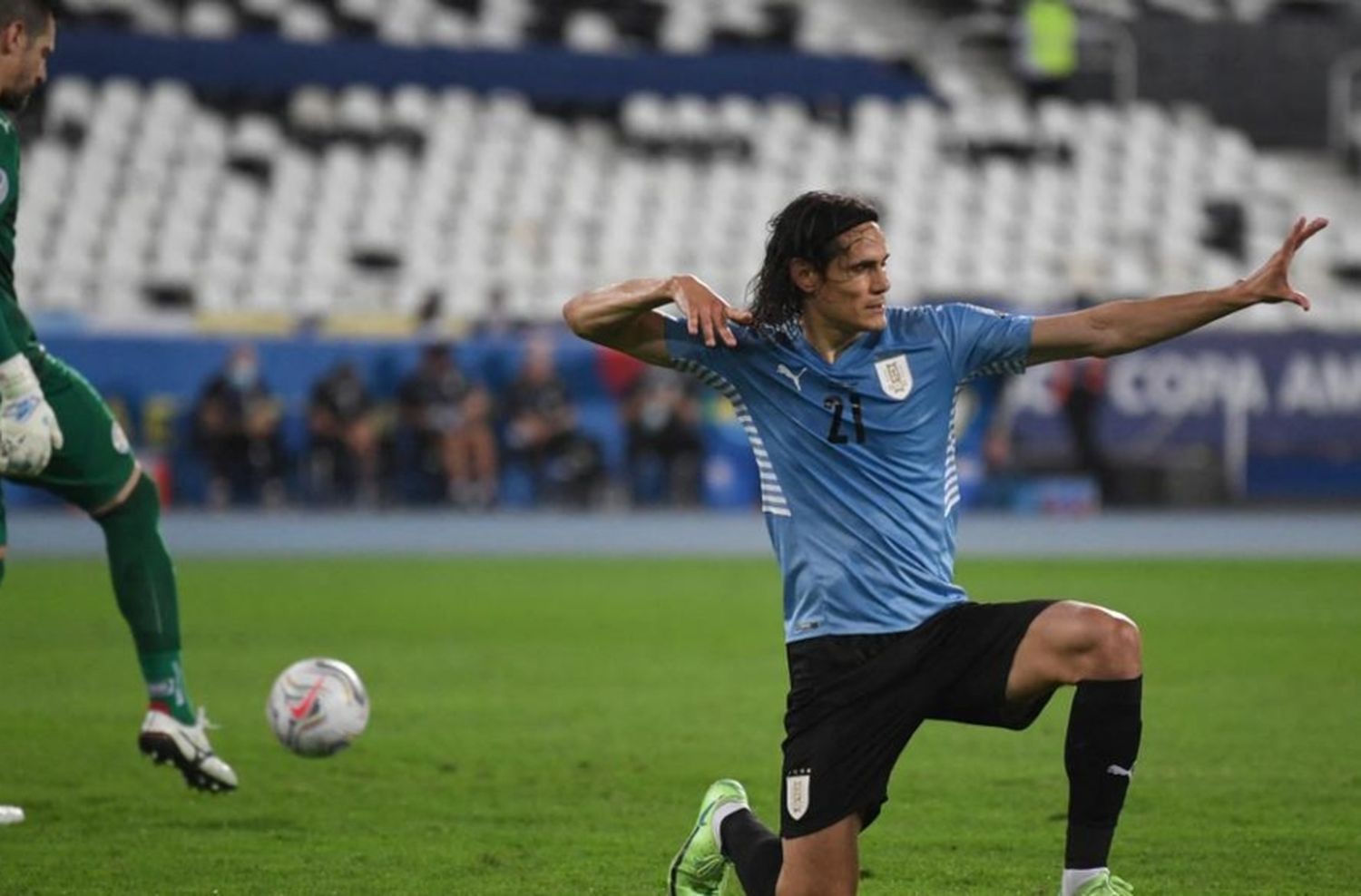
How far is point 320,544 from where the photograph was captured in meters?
20.5

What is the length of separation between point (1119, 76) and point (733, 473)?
1163 centimetres

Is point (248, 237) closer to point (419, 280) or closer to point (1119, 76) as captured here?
point (419, 280)

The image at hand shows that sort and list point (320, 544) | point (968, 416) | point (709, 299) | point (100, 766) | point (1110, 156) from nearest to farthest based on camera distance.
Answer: point (709, 299) → point (100, 766) → point (320, 544) → point (968, 416) → point (1110, 156)

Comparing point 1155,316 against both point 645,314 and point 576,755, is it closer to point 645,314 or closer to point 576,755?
point 645,314

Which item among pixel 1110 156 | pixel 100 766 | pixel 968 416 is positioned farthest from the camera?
pixel 1110 156

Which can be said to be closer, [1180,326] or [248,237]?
[1180,326]

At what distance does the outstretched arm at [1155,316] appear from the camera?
5355 mm

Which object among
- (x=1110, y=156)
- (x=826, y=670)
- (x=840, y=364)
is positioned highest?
(x=1110, y=156)

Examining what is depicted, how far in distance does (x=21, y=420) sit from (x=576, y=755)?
2859mm

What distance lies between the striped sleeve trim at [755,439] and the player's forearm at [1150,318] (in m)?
0.88

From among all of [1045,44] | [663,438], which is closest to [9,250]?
[663,438]

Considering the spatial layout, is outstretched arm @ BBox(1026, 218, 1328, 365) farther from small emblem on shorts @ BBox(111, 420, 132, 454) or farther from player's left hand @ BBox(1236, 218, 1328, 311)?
small emblem on shorts @ BBox(111, 420, 132, 454)

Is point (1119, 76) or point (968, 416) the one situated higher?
point (1119, 76)

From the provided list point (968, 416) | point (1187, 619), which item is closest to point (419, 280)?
point (968, 416)
